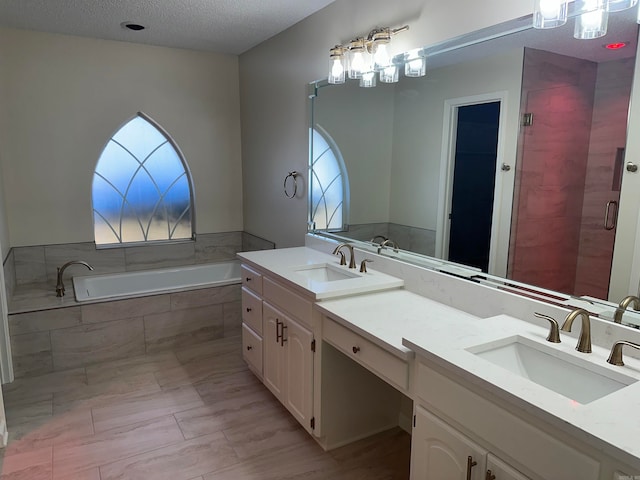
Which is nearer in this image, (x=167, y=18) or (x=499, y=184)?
(x=499, y=184)

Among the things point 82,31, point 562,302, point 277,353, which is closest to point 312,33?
point 82,31

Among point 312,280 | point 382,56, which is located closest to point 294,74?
point 382,56

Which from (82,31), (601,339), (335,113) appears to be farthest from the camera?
(82,31)

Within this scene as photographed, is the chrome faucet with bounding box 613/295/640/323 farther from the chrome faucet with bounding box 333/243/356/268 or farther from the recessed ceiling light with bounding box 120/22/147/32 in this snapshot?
the recessed ceiling light with bounding box 120/22/147/32

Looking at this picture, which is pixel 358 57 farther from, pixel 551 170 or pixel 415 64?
pixel 551 170

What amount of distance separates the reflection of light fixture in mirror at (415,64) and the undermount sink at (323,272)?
113 cm

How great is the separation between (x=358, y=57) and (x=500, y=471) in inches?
83.5

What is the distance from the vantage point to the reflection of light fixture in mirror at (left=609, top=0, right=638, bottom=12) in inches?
54.7

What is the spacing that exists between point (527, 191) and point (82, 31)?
350cm

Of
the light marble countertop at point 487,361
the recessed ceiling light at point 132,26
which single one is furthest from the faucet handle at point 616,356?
the recessed ceiling light at point 132,26

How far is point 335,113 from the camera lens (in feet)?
9.77

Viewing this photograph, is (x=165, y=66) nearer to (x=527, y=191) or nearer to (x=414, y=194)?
(x=414, y=194)

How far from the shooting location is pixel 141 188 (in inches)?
164

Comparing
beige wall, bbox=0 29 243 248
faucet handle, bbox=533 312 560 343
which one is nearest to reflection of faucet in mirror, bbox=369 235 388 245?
faucet handle, bbox=533 312 560 343
